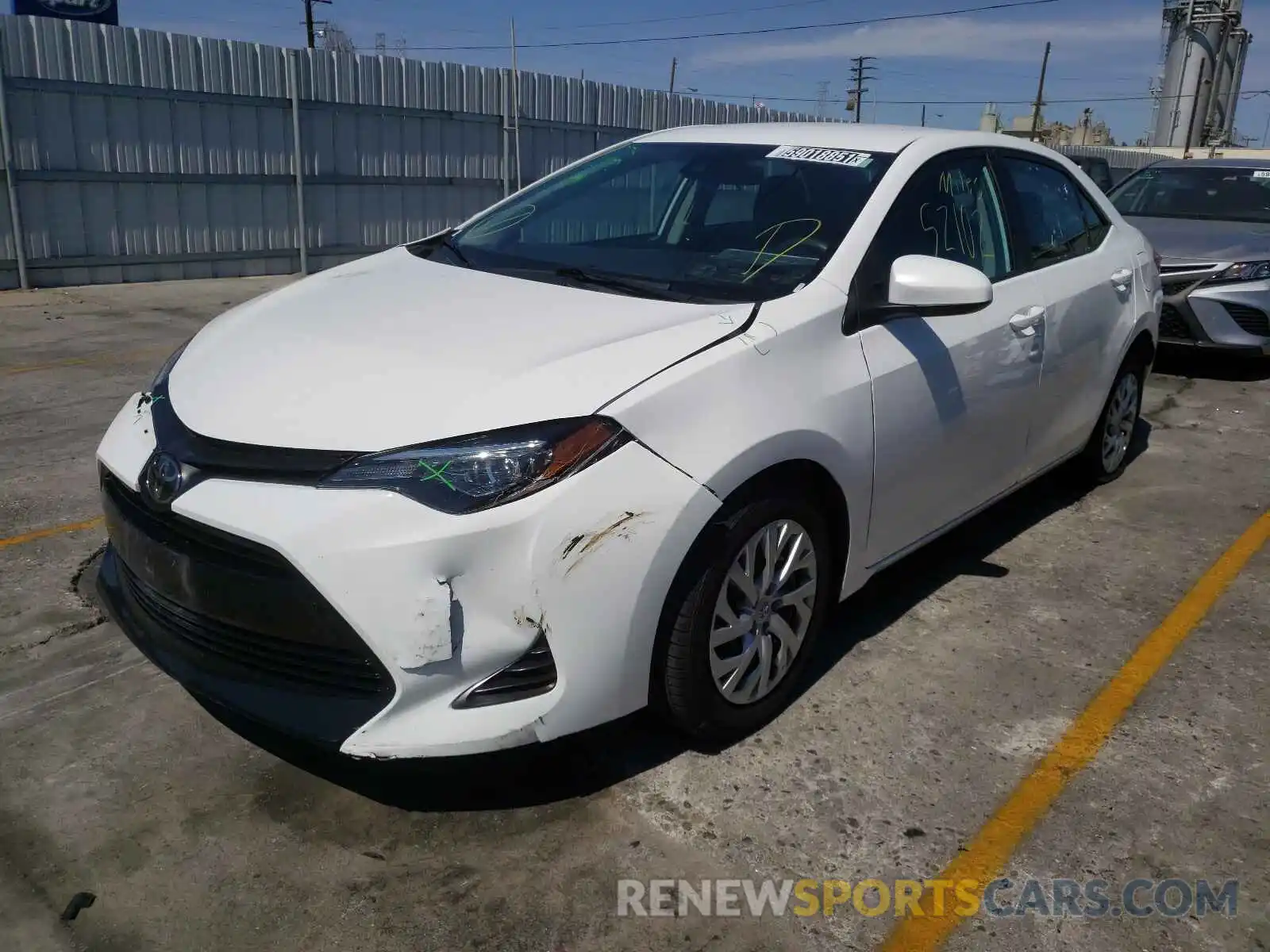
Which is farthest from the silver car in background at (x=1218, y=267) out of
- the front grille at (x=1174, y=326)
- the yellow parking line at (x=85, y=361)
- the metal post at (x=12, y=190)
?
the metal post at (x=12, y=190)

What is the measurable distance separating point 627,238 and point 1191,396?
5488 mm

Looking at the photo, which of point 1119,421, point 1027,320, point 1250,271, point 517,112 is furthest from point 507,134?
point 1027,320

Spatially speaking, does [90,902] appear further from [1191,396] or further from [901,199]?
[1191,396]

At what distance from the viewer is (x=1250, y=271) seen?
296 inches

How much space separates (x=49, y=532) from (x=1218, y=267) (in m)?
7.43

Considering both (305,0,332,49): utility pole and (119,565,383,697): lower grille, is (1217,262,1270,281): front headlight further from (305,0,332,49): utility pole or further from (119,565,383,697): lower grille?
(305,0,332,49): utility pole

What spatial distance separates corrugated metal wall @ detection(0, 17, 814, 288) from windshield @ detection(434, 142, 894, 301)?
8724mm

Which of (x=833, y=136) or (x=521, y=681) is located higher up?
(x=833, y=136)

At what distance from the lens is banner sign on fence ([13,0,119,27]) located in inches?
608

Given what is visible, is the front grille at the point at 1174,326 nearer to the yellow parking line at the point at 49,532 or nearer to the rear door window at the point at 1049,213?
the rear door window at the point at 1049,213

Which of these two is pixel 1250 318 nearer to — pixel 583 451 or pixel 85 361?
pixel 583 451

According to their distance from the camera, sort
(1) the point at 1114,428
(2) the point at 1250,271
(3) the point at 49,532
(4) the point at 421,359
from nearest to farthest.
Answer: (4) the point at 421,359 < (3) the point at 49,532 < (1) the point at 1114,428 < (2) the point at 1250,271

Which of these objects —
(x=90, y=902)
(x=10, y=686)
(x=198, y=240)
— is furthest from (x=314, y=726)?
(x=198, y=240)

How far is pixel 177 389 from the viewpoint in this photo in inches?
111
